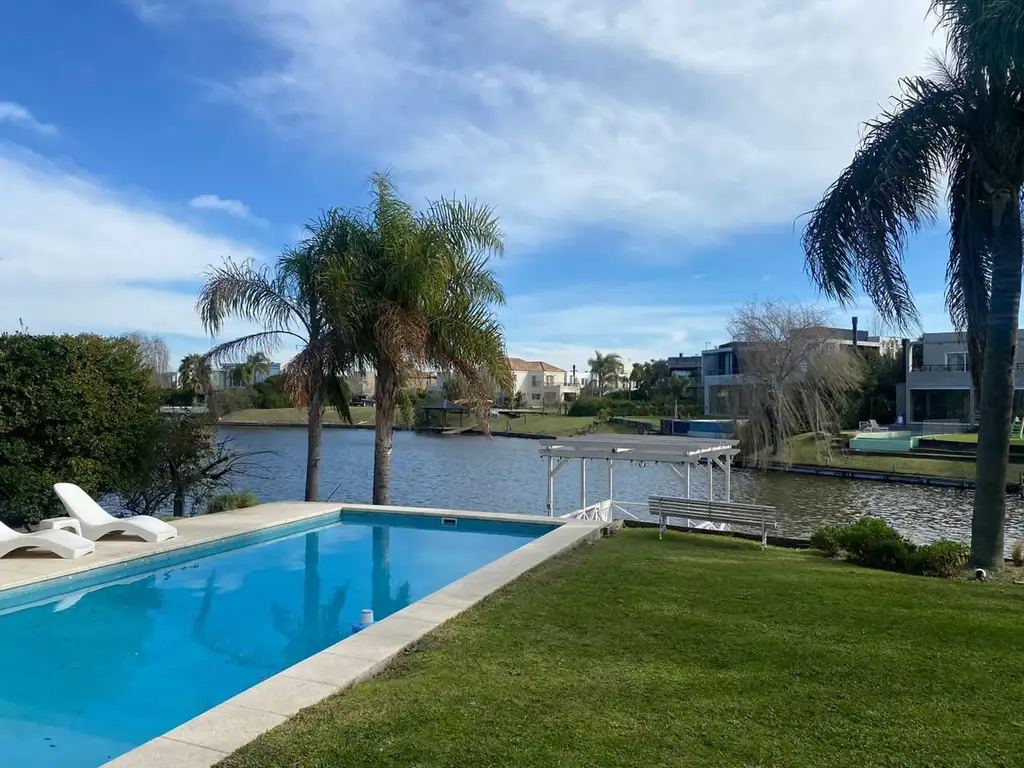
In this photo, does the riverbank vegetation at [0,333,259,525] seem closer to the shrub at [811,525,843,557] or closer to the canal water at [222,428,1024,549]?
the canal water at [222,428,1024,549]

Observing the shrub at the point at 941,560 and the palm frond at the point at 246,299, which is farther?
the palm frond at the point at 246,299

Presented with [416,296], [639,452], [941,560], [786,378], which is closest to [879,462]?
[786,378]

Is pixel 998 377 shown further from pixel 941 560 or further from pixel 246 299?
pixel 246 299

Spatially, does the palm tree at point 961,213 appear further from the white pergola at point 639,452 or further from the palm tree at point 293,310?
the palm tree at point 293,310

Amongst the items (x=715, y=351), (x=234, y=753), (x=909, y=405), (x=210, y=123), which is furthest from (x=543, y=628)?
(x=715, y=351)

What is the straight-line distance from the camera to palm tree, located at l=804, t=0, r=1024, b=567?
8.70 metres

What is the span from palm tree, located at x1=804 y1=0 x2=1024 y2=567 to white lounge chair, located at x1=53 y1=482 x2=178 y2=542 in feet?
33.2

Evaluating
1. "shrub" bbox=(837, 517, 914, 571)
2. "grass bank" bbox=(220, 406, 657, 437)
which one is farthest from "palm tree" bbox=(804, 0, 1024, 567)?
"grass bank" bbox=(220, 406, 657, 437)

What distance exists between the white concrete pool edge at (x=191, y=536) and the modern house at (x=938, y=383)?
140ft

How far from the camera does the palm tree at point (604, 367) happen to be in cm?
10659

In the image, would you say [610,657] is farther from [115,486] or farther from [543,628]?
[115,486]

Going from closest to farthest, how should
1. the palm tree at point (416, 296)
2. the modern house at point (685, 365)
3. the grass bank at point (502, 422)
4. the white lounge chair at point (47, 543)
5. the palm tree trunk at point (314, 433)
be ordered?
the white lounge chair at point (47, 543) < the palm tree at point (416, 296) < the palm tree trunk at point (314, 433) < the grass bank at point (502, 422) < the modern house at point (685, 365)

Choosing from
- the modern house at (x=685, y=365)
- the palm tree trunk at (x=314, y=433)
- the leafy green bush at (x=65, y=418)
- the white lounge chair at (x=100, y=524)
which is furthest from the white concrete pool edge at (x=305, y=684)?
the modern house at (x=685, y=365)

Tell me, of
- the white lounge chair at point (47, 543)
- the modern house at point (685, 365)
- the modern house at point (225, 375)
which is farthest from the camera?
the modern house at point (685, 365)
